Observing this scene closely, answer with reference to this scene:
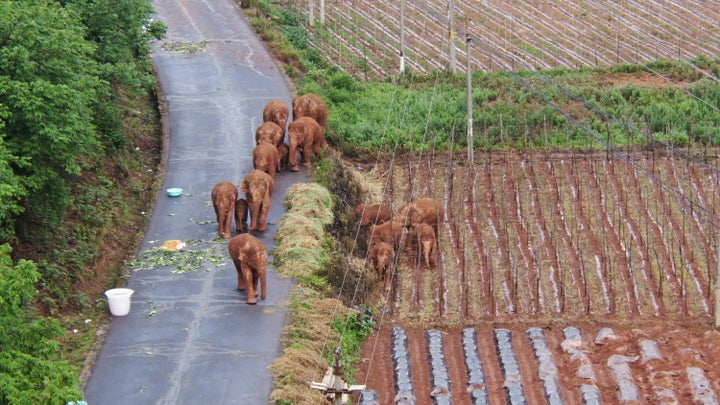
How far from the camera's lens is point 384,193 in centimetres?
3131

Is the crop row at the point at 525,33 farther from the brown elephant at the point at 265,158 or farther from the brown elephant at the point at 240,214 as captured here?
the brown elephant at the point at 240,214

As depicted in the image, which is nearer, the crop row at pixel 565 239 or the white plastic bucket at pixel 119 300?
the white plastic bucket at pixel 119 300

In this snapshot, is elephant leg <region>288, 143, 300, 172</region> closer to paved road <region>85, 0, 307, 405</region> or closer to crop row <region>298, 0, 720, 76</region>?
paved road <region>85, 0, 307, 405</region>

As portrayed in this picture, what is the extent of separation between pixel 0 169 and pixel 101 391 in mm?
4134

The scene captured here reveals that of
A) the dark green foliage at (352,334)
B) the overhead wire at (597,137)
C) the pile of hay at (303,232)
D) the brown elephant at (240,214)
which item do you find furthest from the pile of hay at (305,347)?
the overhead wire at (597,137)

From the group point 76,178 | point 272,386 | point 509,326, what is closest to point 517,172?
point 509,326

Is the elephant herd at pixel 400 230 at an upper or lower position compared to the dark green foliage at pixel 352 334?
upper

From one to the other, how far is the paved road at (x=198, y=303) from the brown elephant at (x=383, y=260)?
2.26 meters

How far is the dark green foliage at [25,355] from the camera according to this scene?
55.4ft

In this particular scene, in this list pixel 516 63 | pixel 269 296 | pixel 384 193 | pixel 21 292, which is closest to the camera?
pixel 21 292

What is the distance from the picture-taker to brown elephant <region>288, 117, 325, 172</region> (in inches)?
1246

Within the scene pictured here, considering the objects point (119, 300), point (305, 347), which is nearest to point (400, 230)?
point (305, 347)

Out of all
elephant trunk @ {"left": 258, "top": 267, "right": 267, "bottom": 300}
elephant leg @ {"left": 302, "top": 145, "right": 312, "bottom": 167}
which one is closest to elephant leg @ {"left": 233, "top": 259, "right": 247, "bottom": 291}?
elephant trunk @ {"left": 258, "top": 267, "right": 267, "bottom": 300}

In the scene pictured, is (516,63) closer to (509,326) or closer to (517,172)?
(517,172)
